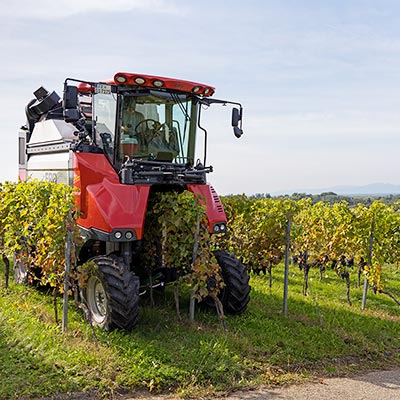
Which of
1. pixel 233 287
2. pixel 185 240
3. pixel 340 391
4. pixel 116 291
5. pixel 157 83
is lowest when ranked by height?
pixel 340 391

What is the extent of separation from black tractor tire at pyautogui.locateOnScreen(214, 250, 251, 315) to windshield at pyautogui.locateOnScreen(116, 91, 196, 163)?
1.64 m

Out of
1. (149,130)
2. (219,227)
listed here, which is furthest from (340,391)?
(149,130)

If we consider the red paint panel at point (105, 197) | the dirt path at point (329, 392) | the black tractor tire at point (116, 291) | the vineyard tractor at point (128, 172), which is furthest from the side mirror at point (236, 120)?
the dirt path at point (329, 392)

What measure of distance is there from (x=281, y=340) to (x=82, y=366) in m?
2.54

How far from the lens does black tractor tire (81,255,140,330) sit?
6207 millimetres

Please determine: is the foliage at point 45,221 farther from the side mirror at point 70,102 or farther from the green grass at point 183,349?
the side mirror at point 70,102

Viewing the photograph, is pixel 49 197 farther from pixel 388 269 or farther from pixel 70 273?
pixel 388 269

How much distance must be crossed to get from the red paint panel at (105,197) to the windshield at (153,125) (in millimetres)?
359

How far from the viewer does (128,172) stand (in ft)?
22.7

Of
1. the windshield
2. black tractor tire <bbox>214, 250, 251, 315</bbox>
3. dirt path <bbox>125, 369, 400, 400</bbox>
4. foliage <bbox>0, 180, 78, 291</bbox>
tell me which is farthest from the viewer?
black tractor tire <bbox>214, 250, 251, 315</bbox>

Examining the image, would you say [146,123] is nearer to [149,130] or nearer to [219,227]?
[149,130]

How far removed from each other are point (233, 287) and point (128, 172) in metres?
2.16

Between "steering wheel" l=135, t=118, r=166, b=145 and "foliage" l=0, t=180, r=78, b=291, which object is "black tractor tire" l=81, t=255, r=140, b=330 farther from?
"steering wheel" l=135, t=118, r=166, b=145

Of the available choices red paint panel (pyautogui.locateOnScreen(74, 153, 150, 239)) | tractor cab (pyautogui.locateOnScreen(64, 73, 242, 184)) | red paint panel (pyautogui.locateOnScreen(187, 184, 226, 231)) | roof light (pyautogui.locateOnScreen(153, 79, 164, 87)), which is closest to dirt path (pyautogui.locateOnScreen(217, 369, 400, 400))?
red paint panel (pyautogui.locateOnScreen(74, 153, 150, 239))
